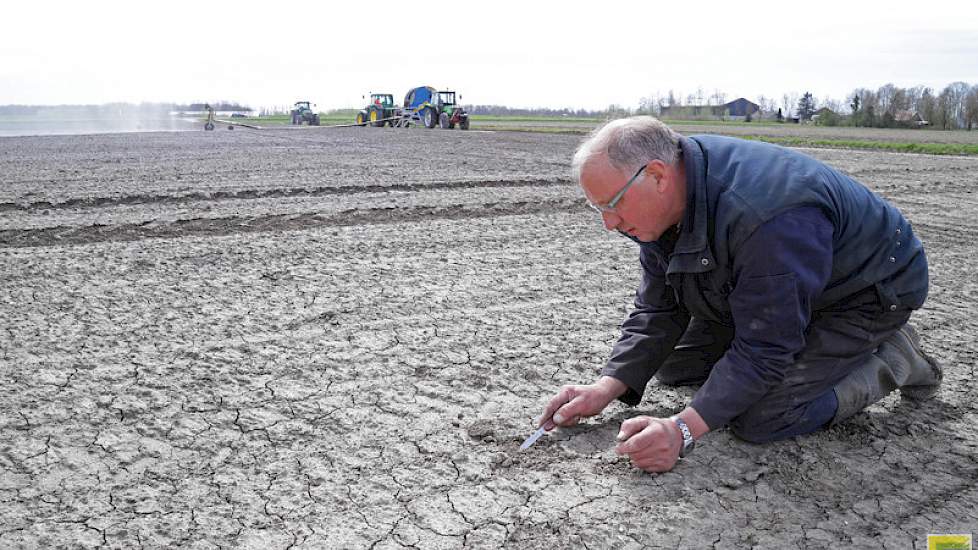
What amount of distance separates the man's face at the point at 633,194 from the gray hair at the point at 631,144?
0.06 feet

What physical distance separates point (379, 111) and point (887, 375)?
31.5 metres

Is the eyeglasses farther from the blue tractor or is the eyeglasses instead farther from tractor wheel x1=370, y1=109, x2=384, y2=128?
tractor wheel x1=370, y1=109, x2=384, y2=128

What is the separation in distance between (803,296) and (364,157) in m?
12.1

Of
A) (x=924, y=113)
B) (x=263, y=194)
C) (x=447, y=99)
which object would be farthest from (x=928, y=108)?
(x=263, y=194)

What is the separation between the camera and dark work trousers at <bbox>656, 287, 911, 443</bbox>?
2402 mm

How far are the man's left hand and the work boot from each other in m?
0.68

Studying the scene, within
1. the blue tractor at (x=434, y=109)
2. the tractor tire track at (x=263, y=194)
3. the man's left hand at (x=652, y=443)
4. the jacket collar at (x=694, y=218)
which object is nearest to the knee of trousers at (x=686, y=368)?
the man's left hand at (x=652, y=443)

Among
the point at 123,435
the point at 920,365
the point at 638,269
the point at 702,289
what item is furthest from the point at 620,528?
the point at 638,269

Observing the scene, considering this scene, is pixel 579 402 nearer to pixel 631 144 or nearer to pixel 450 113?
pixel 631 144

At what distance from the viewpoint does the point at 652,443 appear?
7.29 ft

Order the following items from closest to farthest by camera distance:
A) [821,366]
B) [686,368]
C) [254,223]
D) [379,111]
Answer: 1. [821,366]
2. [686,368]
3. [254,223]
4. [379,111]

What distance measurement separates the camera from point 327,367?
3193 millimetres

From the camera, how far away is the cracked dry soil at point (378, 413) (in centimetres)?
210

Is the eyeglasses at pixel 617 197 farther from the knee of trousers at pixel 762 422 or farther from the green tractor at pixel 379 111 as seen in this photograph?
the green tractor at pixel 379 111
